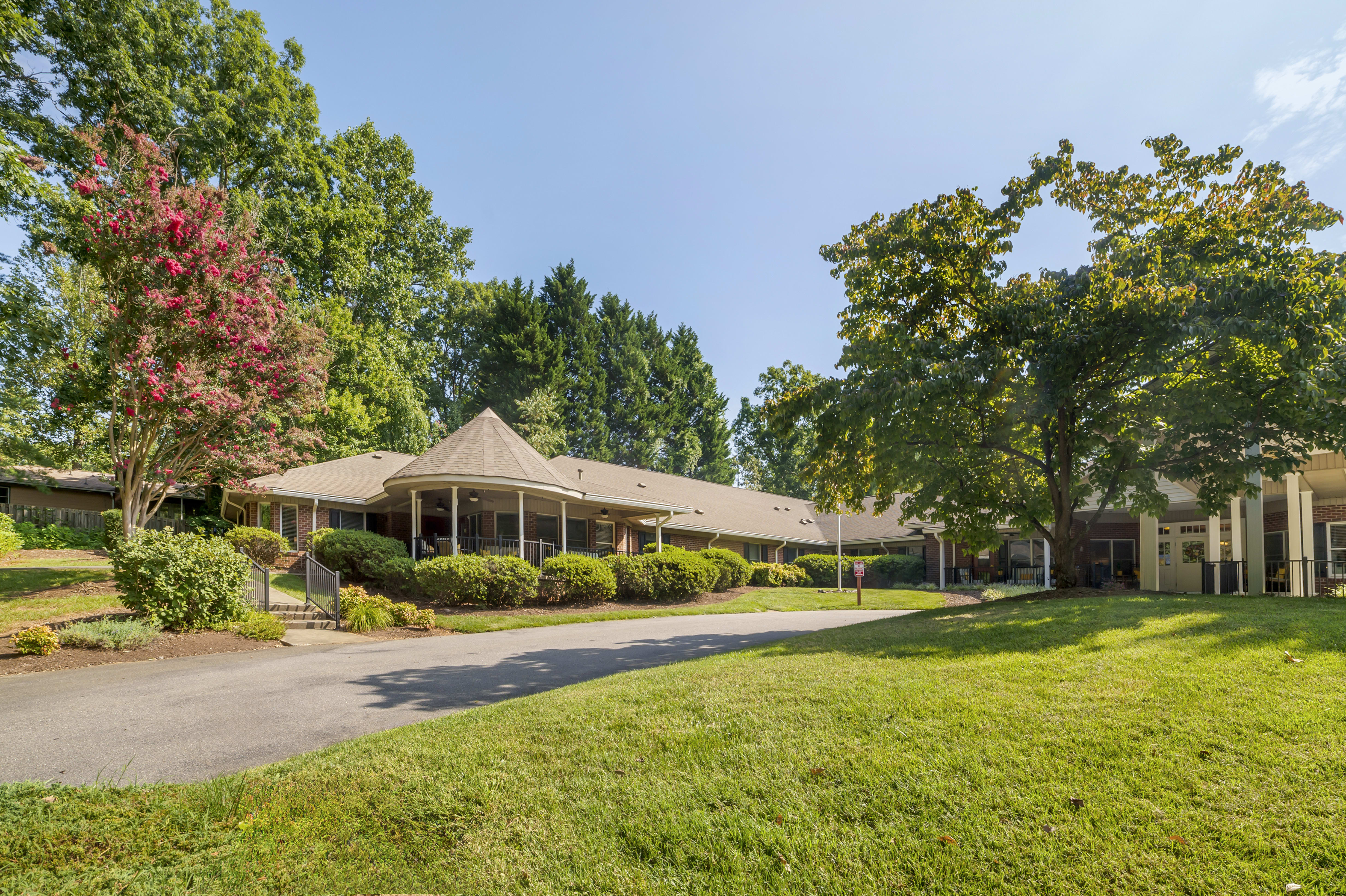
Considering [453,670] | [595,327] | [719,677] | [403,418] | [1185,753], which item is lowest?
[453,670]

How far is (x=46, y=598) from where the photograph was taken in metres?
13.7

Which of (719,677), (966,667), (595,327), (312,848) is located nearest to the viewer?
(312,848)

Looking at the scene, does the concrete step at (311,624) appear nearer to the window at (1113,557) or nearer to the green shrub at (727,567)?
the green shrub at (727,567)

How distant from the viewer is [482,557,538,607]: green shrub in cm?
1652

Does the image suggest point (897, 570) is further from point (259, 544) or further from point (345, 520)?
point (259, 544)

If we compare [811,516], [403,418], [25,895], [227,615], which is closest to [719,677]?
[25,895]

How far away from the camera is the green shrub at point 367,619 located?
1319 cm

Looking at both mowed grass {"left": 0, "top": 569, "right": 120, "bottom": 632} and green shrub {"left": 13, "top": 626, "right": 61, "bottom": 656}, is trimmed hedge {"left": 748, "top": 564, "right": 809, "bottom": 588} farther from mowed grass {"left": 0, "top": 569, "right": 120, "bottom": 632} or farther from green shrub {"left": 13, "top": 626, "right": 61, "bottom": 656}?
green shrub {"left": 13, "top": 626, "right": 61, "bottom": 656}

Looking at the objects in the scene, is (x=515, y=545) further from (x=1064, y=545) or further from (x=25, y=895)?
(x=25, y=895)

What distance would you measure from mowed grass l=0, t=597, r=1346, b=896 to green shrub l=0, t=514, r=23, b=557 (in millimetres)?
18881

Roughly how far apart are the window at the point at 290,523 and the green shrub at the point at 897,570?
72.1 feet

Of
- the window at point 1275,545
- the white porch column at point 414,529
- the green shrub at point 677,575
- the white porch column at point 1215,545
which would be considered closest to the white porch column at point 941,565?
the window at point 1275,545

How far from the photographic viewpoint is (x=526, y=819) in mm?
3879

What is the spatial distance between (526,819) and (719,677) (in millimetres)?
3209
